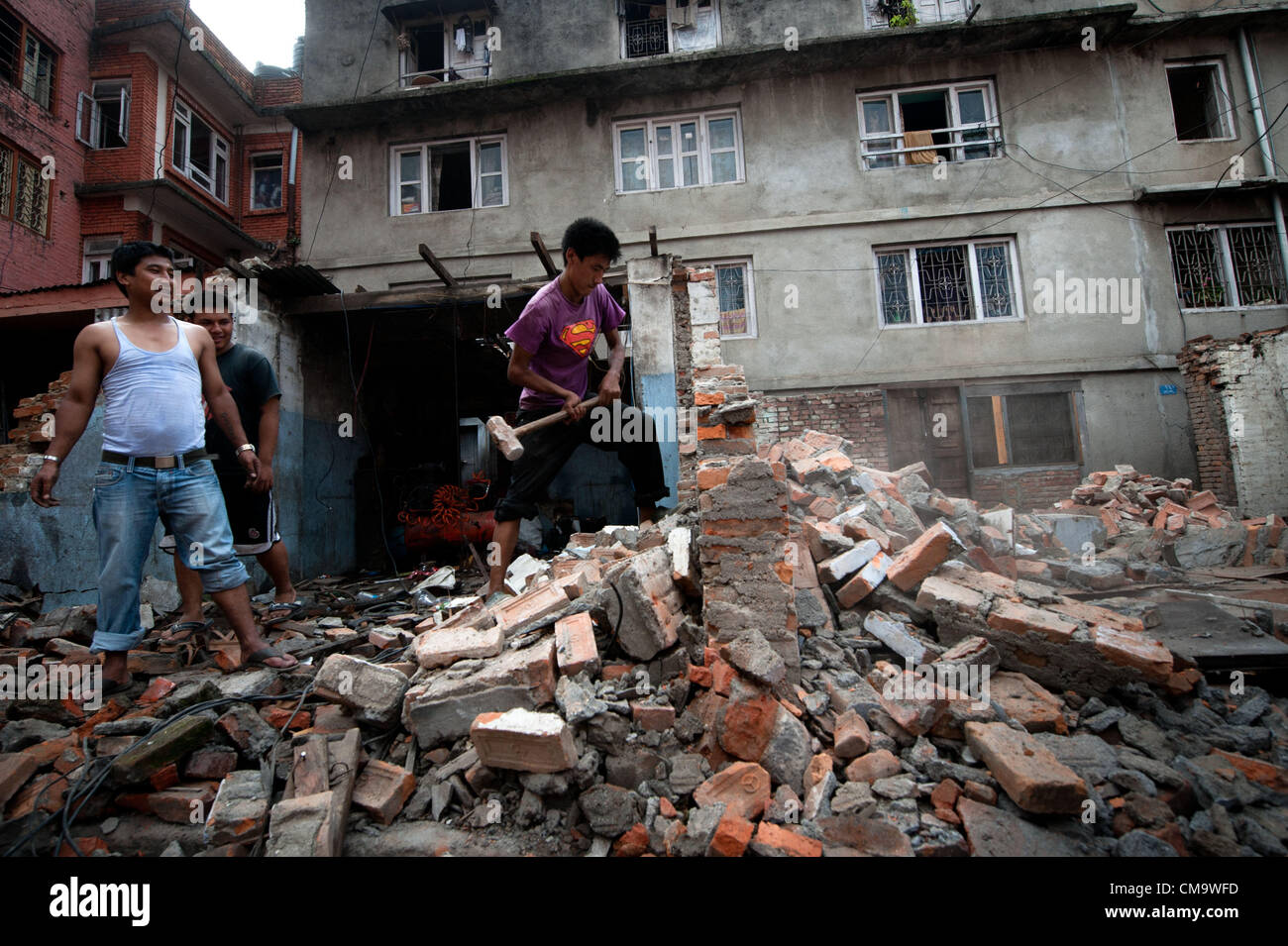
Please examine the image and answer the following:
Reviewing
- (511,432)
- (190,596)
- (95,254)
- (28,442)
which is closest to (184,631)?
(190,596)

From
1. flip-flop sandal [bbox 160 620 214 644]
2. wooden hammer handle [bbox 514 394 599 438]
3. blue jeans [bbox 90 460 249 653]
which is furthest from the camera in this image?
wooden hammer handle [bbox 514 394 599 438]

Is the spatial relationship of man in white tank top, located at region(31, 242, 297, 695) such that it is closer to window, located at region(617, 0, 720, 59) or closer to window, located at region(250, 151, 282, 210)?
window, located at region(617, 0, 720, 59)

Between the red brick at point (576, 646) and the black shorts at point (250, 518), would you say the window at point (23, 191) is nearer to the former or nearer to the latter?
the black shorts at point (250, 518)

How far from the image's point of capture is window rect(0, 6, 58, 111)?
31.2ft

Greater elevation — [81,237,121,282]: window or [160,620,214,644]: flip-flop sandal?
[81,237,121,282]: window

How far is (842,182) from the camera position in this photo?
945 centimetres

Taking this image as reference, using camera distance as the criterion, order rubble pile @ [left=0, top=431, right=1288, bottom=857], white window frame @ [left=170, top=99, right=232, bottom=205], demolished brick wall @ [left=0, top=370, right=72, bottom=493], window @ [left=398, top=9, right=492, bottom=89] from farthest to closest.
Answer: white window frame @ [left=170, top=99, right=232, bottom=205] → window @ [left=398, top=9, right=492, bottom=89] → demolished brick wall @ [left=0, top=370, right=72, bottom=493] → rubble pile @ [left=0, top=431, right=1288, bottom=857]

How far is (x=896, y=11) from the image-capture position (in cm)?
971

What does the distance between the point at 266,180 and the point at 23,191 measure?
4.77 m

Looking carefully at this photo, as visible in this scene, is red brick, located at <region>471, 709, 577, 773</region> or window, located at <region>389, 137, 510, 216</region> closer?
red brick, located at <region>471, 709, 577, 773</region>

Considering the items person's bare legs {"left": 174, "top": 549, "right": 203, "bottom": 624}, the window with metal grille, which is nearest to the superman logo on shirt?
person's bare legs {"left": 174, "top": 549, "right": 203, "bottom": 624}

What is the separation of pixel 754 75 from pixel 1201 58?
296 inches

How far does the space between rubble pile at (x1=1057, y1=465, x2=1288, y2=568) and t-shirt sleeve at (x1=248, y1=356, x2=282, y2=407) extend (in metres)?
7.92
